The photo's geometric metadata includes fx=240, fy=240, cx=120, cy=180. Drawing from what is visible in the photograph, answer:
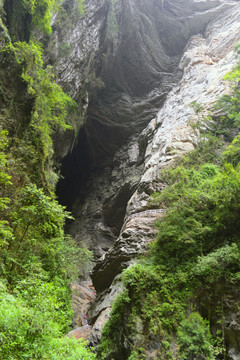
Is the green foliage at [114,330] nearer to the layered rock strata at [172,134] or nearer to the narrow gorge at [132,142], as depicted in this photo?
the narrow gorge at [132,142]

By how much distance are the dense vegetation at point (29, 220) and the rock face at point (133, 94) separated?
2554mm

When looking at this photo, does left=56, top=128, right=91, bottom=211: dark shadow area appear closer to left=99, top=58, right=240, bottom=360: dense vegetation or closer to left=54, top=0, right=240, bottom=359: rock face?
left=54, top=0, right=240, bottom=359: rock face

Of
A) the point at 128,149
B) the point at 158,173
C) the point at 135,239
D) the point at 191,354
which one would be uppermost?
the point at 128,149

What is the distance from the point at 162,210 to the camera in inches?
371

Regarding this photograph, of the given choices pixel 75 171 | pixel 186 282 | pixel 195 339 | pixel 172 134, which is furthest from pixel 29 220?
pixel 75 171

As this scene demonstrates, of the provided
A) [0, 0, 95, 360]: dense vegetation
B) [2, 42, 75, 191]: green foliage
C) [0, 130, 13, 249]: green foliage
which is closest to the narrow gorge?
[0, 0, 95, 360]: dense vegetation

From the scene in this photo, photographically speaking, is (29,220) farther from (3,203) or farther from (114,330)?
(114,330)

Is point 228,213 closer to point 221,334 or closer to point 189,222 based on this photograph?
point 189,222

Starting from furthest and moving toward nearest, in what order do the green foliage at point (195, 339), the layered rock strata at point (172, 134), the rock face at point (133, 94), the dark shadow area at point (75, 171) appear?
the dark shadow area at point (75, 171) < the rock face at point (133, 94) < the layered rock strata at point (172, 134) < the green foliage at point (195, 339)

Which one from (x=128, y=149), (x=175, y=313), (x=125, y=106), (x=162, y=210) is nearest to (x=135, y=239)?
(x=162, y=210)

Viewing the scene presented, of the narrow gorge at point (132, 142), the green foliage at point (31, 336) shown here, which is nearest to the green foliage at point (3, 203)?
the narrow gorge at point (132, 142)

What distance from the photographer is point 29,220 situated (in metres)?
6.36

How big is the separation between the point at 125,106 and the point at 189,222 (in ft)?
63.3

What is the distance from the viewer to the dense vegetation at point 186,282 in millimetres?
5086
